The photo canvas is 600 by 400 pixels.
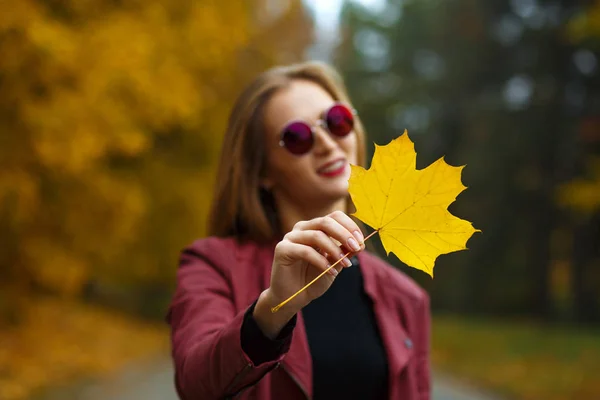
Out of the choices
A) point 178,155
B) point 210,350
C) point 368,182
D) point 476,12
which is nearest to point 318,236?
point 368,182

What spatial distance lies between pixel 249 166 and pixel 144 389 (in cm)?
701

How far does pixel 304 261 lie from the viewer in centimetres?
129

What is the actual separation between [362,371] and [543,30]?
16.9 m

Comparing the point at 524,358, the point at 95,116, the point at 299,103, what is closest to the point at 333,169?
the point at 299,103

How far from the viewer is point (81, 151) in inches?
219

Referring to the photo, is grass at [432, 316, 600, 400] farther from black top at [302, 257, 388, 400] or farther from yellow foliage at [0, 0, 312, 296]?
black top at [302, 257, 388, 400]

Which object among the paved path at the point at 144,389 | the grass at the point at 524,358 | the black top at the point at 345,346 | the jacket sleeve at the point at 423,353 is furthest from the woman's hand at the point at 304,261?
the grass at the point at 524,358

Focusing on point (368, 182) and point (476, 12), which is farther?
point (476, 12)

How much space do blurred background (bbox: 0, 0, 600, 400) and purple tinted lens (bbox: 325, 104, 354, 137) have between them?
3.85 meters

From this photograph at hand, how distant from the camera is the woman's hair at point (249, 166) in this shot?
6.81 feet

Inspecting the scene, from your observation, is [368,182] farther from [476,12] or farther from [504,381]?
[476,12]

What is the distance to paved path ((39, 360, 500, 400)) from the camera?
7.85 meters

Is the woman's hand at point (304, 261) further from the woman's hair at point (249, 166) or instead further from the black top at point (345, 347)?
the woman's hair at point (249, 166)

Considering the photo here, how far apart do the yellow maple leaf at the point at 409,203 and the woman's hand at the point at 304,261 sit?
6 centimetres
